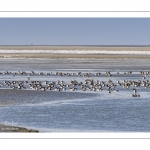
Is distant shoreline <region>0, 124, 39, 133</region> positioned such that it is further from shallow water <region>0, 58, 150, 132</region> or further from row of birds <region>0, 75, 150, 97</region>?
row of birds <region>0, 75, 150, 97</region>

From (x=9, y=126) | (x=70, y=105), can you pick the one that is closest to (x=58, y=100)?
(x=70, y=105)

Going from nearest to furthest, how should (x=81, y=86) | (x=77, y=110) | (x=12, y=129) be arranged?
(x=12, y=129)
(x=77, y=110)
(x=81, y=86)

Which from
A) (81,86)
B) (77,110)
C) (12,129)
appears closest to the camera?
(12,129)

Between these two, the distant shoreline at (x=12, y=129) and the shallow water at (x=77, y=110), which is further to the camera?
the shallow water at (x=77, y=110)

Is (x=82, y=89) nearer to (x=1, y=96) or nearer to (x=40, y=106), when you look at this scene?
(x=1, y=96)

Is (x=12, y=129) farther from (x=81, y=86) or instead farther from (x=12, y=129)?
(x=81, y=86)

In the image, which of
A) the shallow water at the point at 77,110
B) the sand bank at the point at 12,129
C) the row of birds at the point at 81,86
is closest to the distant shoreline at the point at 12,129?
the sand bank at the point at 12,129

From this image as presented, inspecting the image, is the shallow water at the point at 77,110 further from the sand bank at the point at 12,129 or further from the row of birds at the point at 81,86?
the sand bank at the point at 12,129

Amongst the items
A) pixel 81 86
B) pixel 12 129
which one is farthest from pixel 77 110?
pixel 81 86

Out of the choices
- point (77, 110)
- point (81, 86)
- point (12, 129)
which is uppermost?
point (81, 86)
